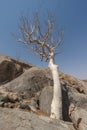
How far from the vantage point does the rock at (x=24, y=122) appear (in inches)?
397

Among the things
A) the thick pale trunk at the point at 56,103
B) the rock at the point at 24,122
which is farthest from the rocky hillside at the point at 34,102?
the thick pale trunk at the point at 56,103

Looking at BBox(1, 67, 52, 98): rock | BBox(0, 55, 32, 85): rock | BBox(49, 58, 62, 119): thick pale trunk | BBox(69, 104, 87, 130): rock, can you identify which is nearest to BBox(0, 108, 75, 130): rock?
BBox(69, 104, 87, 130): rock

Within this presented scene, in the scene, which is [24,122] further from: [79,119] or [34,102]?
[34,102]

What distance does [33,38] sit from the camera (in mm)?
19391

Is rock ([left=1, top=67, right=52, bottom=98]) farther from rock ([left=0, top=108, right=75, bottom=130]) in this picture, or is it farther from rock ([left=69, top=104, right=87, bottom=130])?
rock ([left=69, top=104, right=87, bottom=130])

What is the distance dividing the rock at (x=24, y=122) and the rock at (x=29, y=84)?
22.4 ft

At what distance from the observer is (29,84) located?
62.1ft

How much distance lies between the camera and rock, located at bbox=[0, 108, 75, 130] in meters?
10.1

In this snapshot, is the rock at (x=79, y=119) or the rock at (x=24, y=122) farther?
the rock at (x=79, y=119)

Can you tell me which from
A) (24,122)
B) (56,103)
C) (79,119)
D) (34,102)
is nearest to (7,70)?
(34,102)

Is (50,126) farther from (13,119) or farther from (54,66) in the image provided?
(54,66)

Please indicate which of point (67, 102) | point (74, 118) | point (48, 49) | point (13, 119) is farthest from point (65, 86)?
point (13, 119)

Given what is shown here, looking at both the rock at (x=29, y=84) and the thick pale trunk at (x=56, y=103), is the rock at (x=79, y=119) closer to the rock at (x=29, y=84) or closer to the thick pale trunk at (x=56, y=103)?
the thick pale trunk at (x=56, y=103)

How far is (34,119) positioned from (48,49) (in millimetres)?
8754
